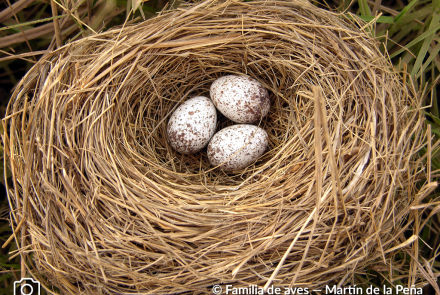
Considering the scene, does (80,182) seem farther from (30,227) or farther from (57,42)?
(57,42)

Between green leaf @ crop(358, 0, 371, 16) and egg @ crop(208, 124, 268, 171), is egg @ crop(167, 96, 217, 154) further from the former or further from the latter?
green leaf @ crop(358, 0, 371, 16)

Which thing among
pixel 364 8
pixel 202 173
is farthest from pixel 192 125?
pixel 364 8

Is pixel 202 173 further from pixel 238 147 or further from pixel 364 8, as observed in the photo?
pixel 364 8

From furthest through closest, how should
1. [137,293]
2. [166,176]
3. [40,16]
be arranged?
Result: [40,16]
[166,176]
[137,293]

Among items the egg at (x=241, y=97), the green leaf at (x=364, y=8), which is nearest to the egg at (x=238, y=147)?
the egg at (x=241, y=97)

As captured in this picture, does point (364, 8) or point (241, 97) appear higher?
point (364, 8)

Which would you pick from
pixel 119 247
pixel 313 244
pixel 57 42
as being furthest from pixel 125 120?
pixel 313 244

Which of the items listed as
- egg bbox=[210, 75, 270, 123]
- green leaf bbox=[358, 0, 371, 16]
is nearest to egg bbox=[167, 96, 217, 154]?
egg bbox=[210, 75, 270, 123]

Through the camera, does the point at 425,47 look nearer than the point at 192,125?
Yes
